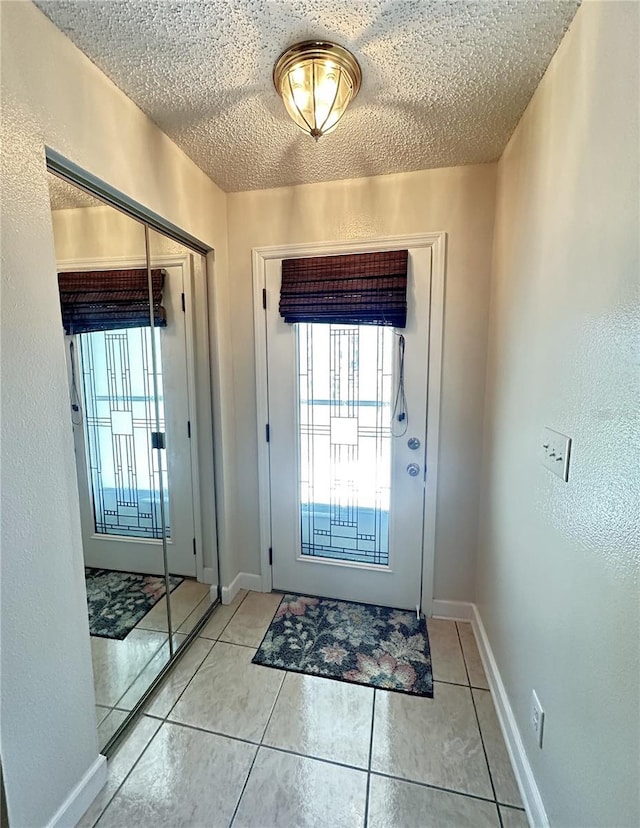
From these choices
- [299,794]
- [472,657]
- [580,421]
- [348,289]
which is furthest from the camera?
[348,289]

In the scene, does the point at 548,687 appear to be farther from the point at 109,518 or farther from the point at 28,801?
the point at 109,518

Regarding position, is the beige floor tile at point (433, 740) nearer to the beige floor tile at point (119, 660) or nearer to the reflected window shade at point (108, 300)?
the beige floor tile at point (119, 660)

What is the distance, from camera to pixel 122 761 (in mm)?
1332

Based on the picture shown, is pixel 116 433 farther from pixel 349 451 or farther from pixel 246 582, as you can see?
pixel 246 582

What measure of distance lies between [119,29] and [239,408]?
1.63 meters

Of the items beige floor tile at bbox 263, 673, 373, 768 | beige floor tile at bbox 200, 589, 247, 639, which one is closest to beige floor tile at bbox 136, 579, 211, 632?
beige floor tile at bbox 200, 589, 247, 639

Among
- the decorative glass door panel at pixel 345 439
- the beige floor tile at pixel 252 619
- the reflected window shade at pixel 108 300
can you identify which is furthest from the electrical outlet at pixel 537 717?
the reflected window shade at pixel 108 300

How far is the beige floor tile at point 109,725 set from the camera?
1339 mm

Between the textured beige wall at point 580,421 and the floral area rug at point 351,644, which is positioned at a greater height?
the textured beige wall at point 580,421

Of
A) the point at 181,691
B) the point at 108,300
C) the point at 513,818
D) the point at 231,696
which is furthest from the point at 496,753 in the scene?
the point at 108,300

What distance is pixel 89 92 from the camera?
118 centimetres

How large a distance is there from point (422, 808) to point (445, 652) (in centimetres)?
73

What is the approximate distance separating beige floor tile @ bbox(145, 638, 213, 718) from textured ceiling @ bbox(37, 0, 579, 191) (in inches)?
97.4

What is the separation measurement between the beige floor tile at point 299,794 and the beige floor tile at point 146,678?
592mm
